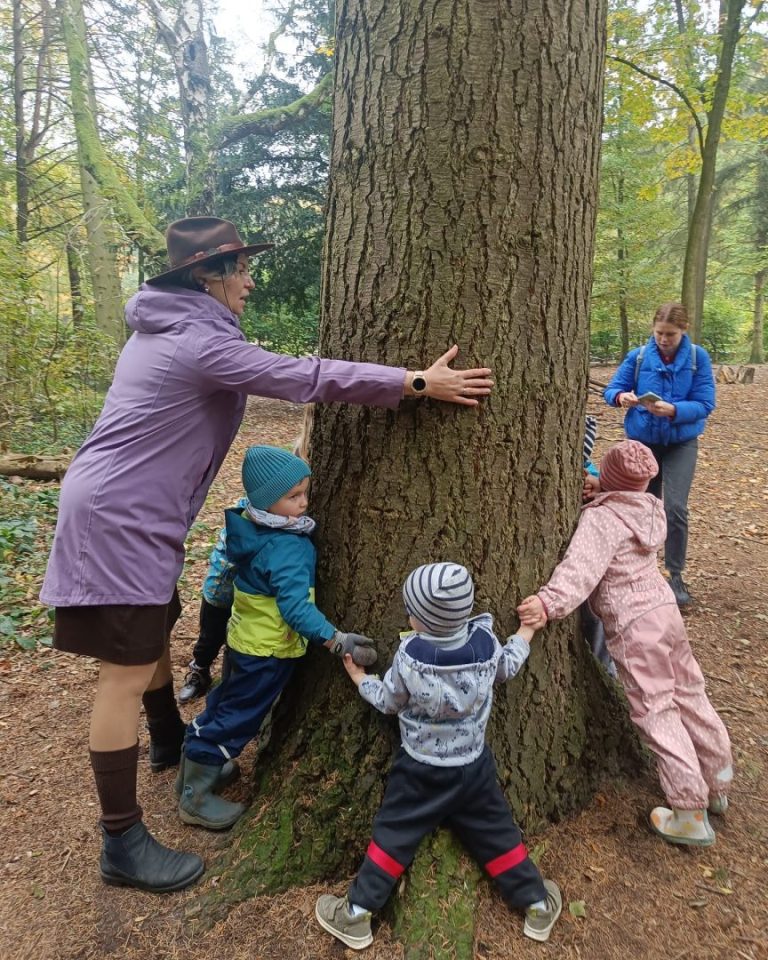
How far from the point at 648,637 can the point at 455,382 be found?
1.24 metres

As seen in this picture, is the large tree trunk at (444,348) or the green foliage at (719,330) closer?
the large tree trunk at (444,348)

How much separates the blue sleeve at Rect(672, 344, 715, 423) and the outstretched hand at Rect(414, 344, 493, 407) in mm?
2723

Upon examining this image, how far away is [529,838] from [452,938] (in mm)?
487

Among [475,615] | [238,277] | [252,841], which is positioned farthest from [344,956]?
[238,277]

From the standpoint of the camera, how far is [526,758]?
7.76 feet

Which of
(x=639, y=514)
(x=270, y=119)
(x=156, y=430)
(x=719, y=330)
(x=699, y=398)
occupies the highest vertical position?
(x=270, y=119)

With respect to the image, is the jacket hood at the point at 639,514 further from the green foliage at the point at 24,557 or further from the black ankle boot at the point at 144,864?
the green foliage at the point at 24,557

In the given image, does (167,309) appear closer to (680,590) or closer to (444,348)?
(444,348)

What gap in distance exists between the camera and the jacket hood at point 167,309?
2.16 metres

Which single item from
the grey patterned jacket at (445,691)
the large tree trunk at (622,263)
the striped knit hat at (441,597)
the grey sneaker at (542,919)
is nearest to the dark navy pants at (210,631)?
the grey patterned jacket at (445,691)

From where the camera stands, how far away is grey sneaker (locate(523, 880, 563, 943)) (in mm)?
1992

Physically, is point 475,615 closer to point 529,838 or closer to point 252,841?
point 529,838

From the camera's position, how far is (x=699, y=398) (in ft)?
14.4

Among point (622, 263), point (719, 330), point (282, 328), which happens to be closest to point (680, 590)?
point (282, 328)
